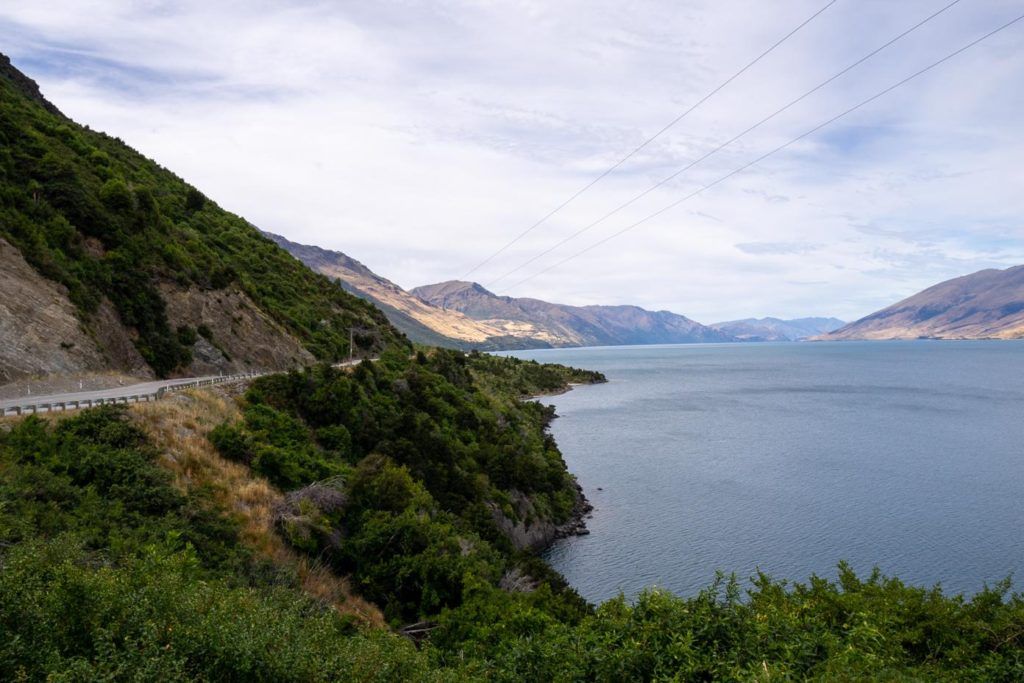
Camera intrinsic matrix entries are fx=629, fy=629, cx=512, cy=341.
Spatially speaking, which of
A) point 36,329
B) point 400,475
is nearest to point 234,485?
point 400,475

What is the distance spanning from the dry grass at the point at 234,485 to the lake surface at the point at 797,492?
20.5 m

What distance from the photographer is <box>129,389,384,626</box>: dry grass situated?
23578mm

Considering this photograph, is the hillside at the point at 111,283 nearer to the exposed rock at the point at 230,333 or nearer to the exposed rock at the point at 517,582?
the exposed rock at the point at 230,333

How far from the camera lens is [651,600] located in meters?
18.9

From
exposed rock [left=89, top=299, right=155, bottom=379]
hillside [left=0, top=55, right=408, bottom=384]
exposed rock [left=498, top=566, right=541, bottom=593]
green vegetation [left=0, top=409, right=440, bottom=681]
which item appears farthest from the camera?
exposed rock [left=89, top=299, right=155, bottom=379]

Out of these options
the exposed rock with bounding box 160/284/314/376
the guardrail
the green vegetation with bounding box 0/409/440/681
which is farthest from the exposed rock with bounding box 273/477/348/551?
the exposed rock with bounding box 160/284/314/376

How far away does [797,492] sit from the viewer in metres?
60.8

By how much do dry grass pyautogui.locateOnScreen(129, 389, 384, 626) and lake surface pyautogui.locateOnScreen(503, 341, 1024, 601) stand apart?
2047cm

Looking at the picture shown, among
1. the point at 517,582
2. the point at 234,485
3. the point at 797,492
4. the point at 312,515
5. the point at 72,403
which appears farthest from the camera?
the point at 797,492

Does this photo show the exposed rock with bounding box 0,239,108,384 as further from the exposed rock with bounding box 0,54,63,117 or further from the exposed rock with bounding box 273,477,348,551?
the exposed rock with bounding box 0,54,63,117

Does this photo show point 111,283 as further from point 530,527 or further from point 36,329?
point 530,527

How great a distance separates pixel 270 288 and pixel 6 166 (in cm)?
2900

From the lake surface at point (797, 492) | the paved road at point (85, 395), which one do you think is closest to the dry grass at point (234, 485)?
the paved road at point (85, 395)

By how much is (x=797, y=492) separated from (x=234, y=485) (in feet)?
174
